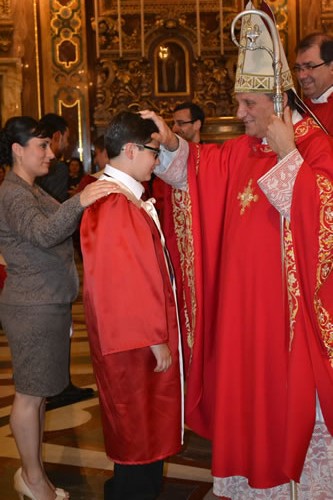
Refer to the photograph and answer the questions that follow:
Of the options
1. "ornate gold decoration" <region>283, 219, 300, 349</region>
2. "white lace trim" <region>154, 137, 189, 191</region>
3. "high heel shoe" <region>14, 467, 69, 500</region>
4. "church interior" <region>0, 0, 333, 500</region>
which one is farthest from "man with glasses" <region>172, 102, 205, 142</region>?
"church interior" <region>0, 0, 333, 500</region>

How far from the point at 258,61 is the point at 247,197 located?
47 cm

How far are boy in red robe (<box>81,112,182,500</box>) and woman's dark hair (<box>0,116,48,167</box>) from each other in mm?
511

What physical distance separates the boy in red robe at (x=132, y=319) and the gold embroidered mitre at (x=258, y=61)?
372 millimetres

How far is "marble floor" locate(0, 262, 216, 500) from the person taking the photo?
3195 millimetres

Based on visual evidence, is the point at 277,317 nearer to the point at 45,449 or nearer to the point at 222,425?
the point at 222,425

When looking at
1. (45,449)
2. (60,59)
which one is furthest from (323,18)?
(45,449)

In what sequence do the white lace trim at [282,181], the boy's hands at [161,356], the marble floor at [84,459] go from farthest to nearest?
the marble floor at [84,459], the boy's hands at [161,356], the white lace trim at [282,181]

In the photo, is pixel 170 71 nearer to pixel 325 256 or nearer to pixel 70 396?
pixel 70 396

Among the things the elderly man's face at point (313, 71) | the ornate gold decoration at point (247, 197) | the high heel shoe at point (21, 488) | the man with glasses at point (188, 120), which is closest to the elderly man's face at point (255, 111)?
the ornate gold decoration at point (247, 197)

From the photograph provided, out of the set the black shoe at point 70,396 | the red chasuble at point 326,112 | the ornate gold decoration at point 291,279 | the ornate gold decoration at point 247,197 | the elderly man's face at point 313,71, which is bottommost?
the black shoe at point 70,396

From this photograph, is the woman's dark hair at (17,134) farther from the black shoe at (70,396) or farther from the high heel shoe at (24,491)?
the black shoe at (70,396)

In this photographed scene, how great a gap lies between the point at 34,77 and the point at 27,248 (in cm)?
831

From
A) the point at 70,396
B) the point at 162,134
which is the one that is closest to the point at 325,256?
the point at 162,134

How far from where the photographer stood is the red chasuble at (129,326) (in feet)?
8.17
